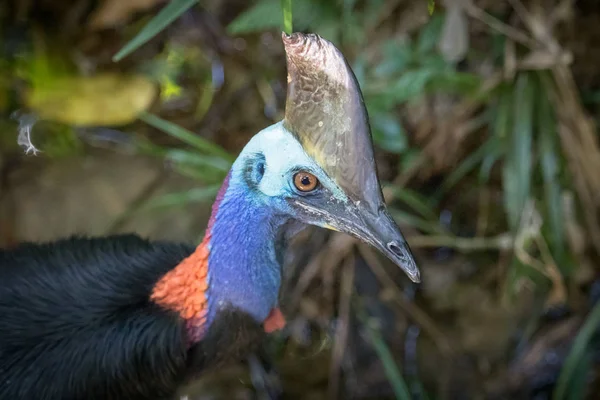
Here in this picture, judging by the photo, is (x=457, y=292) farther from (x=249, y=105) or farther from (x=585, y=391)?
(x=249, y=105)

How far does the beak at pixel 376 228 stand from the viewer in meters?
0.75

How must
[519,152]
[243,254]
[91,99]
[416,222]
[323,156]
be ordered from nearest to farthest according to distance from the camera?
1. [323,156]
2. [243,254]
3. [519,152]
4. [416,222]
5. [91,99]

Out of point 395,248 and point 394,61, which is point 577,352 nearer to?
point 394,61

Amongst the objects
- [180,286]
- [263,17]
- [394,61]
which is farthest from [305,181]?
[394,61]

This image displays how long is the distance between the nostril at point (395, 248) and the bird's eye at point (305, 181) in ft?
0.35

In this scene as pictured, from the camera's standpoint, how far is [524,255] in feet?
Answer: 4.68

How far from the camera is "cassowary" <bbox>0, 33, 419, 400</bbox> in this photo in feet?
2.49

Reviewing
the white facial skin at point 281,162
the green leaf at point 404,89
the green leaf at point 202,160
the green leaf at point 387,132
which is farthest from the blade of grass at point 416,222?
the white facial skin at point 281,162

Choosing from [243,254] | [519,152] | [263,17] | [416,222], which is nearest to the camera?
[243,254]

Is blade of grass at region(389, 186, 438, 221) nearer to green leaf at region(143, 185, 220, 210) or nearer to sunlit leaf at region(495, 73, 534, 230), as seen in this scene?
sunlit leaf at region(495, 73, 534, 230)

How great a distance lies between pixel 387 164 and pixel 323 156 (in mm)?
857

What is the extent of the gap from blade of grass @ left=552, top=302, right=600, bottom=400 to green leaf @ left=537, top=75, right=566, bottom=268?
0.42 feet

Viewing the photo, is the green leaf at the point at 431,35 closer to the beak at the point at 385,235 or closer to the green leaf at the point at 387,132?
the green leaf at the point at 387,132

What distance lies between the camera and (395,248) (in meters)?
0.76
